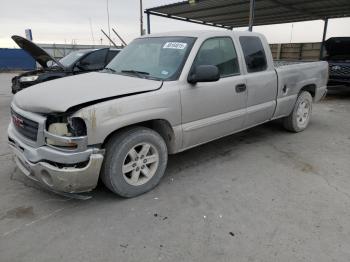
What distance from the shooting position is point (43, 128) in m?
2.89

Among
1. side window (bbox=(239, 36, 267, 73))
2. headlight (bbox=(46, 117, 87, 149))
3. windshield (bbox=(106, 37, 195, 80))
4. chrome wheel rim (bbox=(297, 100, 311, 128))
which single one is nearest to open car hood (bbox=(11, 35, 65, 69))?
windshield (bbox=(106, 37, 195, 80))

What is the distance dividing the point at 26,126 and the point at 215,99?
2.25 m

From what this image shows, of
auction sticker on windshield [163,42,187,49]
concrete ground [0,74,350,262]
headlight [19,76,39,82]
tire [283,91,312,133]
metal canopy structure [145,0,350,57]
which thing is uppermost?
metal canopy structure [145,0,350,57]

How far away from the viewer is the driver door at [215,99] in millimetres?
3678

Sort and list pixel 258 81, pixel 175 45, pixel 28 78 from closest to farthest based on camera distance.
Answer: pixel 175 45 → pixel 258 81 → pixel 28 78

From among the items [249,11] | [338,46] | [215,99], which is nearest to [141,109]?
[215,99]

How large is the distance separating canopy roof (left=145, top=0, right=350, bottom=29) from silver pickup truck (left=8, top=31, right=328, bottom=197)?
8584mm

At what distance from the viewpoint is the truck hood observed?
2.84 meters

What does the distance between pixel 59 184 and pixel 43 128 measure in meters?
0.56

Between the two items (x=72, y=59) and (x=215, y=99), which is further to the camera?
(x=72, y=59)

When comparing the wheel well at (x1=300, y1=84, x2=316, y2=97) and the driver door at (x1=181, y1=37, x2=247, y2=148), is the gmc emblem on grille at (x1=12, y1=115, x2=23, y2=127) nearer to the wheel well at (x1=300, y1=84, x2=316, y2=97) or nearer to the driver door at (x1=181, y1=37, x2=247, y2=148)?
the driver door at (x1=181, y1=37, x2=247, y2=148)

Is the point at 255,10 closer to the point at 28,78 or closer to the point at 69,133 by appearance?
the point at 28,78

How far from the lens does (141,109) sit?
3.16 metres

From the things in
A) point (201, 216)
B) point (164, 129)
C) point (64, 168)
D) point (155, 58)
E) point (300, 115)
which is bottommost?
point (201, 216)
